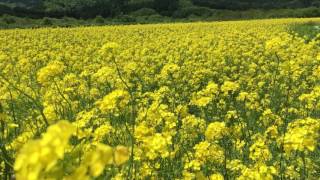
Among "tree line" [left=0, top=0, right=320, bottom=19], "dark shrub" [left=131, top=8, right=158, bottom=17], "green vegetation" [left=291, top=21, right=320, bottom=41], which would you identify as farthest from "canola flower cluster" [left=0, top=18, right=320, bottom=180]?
"dark shrub" [left=131, top=8, right=158, bottom=17]

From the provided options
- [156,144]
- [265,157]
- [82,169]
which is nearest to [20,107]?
[265,157]

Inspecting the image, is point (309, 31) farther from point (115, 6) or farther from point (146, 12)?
point (115, 6)

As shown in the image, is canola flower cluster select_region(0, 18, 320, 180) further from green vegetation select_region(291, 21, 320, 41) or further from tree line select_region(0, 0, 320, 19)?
tree line select_region(0, 0, 320, 19)

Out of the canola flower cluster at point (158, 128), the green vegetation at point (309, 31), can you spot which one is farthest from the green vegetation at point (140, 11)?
the canola flower cluster at point (158, 128)

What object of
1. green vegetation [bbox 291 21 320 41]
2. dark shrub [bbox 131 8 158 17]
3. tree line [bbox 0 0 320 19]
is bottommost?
green vegetation [bbox 291 21 320 41]

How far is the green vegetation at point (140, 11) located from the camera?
141 ft

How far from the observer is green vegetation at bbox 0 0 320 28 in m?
42.9

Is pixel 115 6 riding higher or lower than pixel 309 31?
higher

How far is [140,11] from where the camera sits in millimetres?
54844

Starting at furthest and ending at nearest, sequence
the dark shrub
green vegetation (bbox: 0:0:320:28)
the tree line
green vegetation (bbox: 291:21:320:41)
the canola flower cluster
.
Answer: the dark shrub
the tree line
green vegetation (bbox: 0:0:320:28)
green vegetation (bbox: 291:21:320:41)
the canola flower cluster

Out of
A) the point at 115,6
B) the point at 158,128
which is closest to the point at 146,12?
the point at 115,6

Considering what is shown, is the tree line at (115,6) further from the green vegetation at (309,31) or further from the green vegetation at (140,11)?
the green vegetation at (309,31)

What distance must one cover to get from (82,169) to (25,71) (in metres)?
10.2

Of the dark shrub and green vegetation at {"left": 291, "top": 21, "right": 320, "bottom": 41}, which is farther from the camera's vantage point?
the dark shrub
